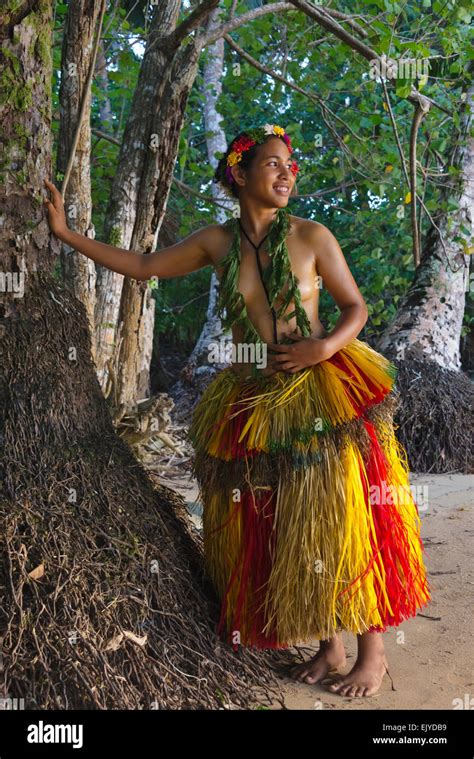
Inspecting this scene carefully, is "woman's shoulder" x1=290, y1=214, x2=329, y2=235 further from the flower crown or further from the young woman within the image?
the flower crown

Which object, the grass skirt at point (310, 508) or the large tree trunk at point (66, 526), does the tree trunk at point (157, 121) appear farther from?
the grass skirt at point (310, 508)

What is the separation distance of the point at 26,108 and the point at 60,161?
40.4 inches

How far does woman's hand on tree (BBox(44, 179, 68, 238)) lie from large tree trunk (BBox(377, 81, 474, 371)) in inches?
166

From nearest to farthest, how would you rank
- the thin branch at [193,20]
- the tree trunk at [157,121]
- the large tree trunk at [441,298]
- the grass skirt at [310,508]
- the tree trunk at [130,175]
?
the grass skirt at [310,508]
the thin branch at [193,20]
the tree trunk at [157,121]
the tree trunk at [130,175]
the large tree trunk at [441,298]

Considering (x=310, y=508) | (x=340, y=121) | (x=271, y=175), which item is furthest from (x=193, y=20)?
(x=310, y=508)

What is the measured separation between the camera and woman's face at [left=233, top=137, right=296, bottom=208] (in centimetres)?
279

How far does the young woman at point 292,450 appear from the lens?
263 cm

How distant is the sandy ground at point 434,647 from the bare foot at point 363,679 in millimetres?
26

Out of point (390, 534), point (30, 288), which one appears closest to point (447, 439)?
point (390, 534)

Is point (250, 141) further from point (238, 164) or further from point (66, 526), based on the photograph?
point (66, 526)

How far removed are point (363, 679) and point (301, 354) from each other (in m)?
1.09

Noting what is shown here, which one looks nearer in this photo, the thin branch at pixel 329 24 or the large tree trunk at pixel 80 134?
the large tree trunk at pixel 80 134

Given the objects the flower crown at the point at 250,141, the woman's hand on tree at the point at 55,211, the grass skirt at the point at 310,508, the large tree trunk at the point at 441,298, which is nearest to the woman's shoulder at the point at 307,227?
the flower crown at the point at 250,141

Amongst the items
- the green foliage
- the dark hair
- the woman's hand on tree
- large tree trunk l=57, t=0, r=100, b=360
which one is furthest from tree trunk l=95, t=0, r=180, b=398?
the woman's hand on tree
